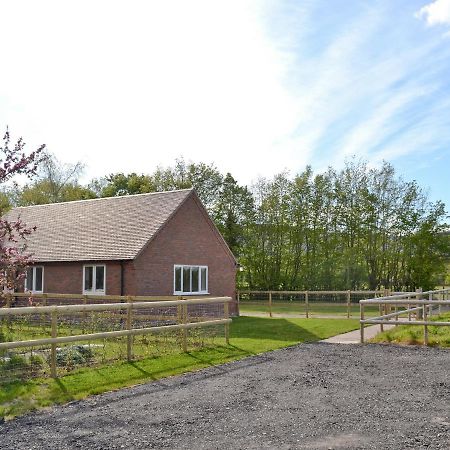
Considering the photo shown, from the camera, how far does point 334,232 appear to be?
48.9 meters

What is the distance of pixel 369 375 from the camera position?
10.7 meters

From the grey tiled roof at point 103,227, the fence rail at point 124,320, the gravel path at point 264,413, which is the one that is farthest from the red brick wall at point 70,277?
the gravel path at point 264,413

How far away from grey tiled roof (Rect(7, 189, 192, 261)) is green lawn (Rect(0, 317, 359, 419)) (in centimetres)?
829

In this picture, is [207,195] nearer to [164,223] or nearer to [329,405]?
[164,223]

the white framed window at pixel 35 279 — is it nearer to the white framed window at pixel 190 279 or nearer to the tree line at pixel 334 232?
the white framed window at pixel 190 279

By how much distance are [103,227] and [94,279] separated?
10.6 ft

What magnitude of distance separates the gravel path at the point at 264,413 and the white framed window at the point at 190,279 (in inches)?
539

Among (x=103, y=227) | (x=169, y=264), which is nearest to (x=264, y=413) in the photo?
(x=169, y=264)

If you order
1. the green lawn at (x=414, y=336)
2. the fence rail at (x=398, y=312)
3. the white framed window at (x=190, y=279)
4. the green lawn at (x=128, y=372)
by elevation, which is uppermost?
the white framed window at (x=190, y=279)

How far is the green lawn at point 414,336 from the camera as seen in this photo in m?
14.7

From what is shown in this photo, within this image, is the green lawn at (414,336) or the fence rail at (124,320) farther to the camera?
the green lawn at (414,336)

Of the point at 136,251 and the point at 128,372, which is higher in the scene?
the point at 136,251

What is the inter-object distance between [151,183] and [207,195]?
615 cm

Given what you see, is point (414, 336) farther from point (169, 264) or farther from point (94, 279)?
point (94, 279)
